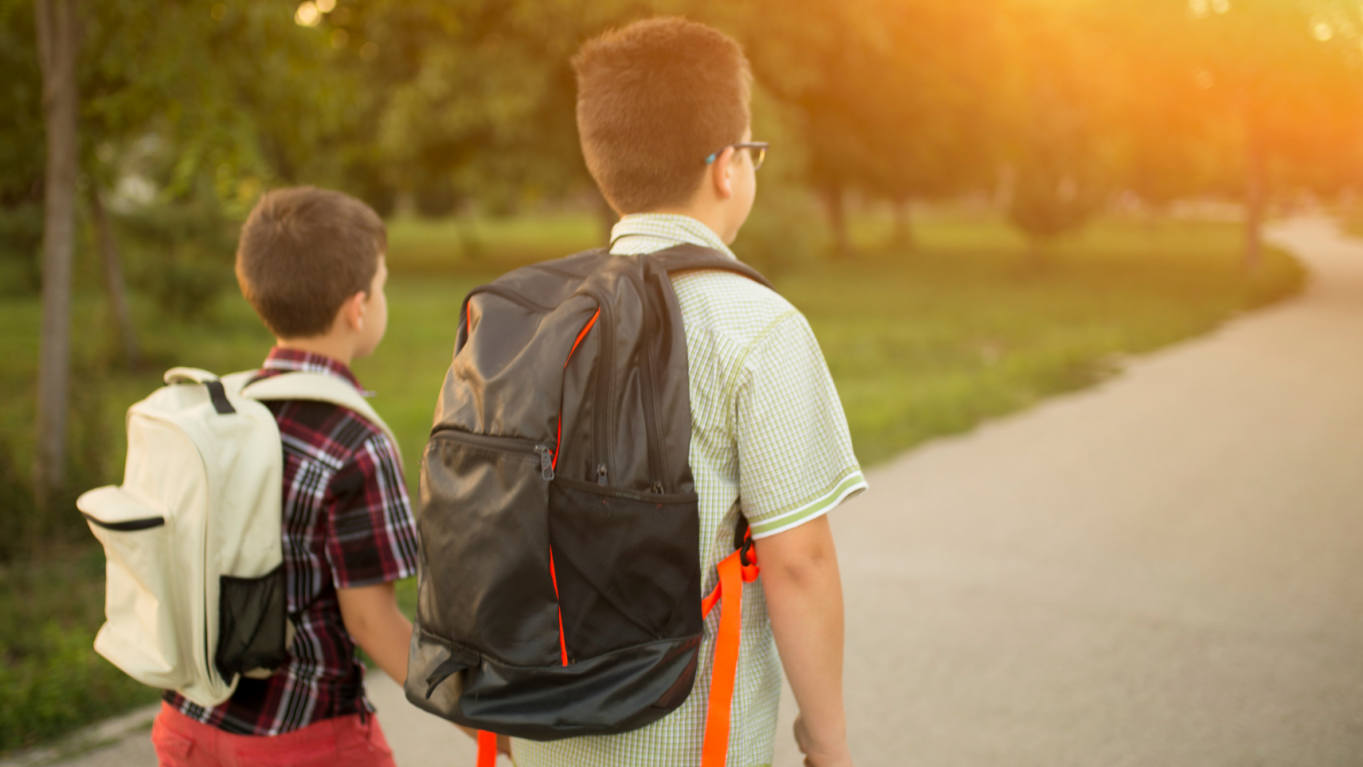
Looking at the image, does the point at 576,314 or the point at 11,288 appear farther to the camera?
the point at 11,288

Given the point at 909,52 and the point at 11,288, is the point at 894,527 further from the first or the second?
the point at 909,52

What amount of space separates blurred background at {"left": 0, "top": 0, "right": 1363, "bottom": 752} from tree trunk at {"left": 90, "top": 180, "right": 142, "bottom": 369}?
38 mm

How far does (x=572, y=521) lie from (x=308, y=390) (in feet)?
2.35

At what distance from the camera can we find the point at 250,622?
172cm

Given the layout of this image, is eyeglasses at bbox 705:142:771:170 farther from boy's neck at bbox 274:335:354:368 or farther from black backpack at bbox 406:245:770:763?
boy's neck at bbox 274:335:354:368

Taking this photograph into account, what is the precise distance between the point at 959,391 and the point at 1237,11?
14.2 meters

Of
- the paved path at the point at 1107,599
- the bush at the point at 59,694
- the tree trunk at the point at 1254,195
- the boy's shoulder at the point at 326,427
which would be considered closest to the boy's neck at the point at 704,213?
the boy's shoulder at the point at 326,427

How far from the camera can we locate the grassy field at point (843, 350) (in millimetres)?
3955

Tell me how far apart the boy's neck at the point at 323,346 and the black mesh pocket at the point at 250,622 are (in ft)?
1.50

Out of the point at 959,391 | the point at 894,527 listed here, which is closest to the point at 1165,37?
the point at 959,391

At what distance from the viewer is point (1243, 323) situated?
1353 cm

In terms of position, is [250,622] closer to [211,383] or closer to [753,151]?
[211,383]

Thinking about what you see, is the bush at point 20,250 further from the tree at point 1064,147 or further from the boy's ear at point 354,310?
the tree at point 1064,147

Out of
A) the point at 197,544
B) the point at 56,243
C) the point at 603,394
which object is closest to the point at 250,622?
the point at 197,544
